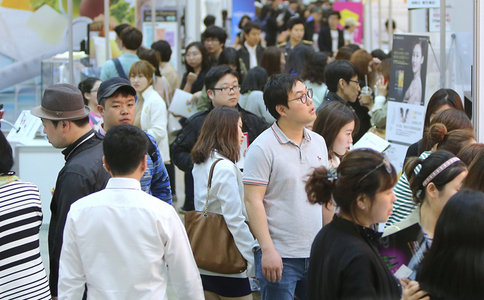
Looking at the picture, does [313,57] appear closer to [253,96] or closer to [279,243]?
[253,96]

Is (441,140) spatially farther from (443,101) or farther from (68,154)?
(68,154)

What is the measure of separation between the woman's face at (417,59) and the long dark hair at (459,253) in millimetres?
3497

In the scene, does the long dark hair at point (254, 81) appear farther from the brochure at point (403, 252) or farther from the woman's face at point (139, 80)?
the brochure at point (403, 252)

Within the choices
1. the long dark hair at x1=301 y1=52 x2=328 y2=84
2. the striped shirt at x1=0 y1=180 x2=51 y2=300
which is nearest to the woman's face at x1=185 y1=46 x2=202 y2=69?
the long dark hair at x1=301 y1=52 x2=328 y2=84

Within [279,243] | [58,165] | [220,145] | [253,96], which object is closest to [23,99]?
[58,165]

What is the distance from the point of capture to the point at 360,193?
1978mm

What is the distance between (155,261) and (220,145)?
132 centimetres

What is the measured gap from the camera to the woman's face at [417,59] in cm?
519

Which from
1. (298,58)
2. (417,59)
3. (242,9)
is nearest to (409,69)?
(417,59)

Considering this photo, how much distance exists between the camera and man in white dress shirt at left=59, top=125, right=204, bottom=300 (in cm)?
219

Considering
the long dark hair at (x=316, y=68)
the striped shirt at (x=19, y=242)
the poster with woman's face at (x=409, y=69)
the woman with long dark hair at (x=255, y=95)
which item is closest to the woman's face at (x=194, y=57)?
the woman with long dark hair at (x=255, y=95)

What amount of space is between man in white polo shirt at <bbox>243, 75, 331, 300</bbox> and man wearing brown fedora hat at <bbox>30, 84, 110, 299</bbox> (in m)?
0.74

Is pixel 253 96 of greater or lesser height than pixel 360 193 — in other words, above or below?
above

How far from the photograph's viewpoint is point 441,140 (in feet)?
10.8
